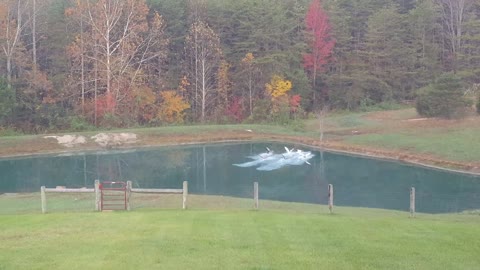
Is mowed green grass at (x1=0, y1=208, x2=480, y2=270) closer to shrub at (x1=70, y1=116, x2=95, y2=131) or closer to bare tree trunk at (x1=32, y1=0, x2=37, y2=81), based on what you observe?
shrub at (x1=70, y1=116, x2=95, y2=131)

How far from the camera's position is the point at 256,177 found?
1395 inches

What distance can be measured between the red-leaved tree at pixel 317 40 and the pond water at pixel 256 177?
73.2 feet

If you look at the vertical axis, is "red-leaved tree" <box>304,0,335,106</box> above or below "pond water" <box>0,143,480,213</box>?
above

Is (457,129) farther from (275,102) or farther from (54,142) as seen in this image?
(54,142)

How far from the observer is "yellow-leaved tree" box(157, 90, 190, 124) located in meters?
58.9

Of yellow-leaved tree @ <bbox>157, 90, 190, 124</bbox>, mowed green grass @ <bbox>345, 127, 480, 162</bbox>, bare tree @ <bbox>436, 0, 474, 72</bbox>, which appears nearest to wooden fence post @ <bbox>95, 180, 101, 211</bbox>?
mowed green grass @ <bbox>345, 127, 480, 162</bbox>

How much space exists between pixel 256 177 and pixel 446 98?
22.7 meters

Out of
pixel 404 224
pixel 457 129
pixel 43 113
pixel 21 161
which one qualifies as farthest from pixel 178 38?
pixel 404 224

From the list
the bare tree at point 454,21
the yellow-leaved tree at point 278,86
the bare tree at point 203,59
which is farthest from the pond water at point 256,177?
the bare tree at point 454,21

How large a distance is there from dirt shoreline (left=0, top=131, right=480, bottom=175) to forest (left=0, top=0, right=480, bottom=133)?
18.8 feet

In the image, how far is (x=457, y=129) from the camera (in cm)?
4609

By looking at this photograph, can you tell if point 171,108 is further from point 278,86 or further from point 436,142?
point 436,142

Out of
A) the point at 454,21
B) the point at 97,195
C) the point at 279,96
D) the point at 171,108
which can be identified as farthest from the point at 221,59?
the point at 97,195

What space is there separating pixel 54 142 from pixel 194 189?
20.0 metres
